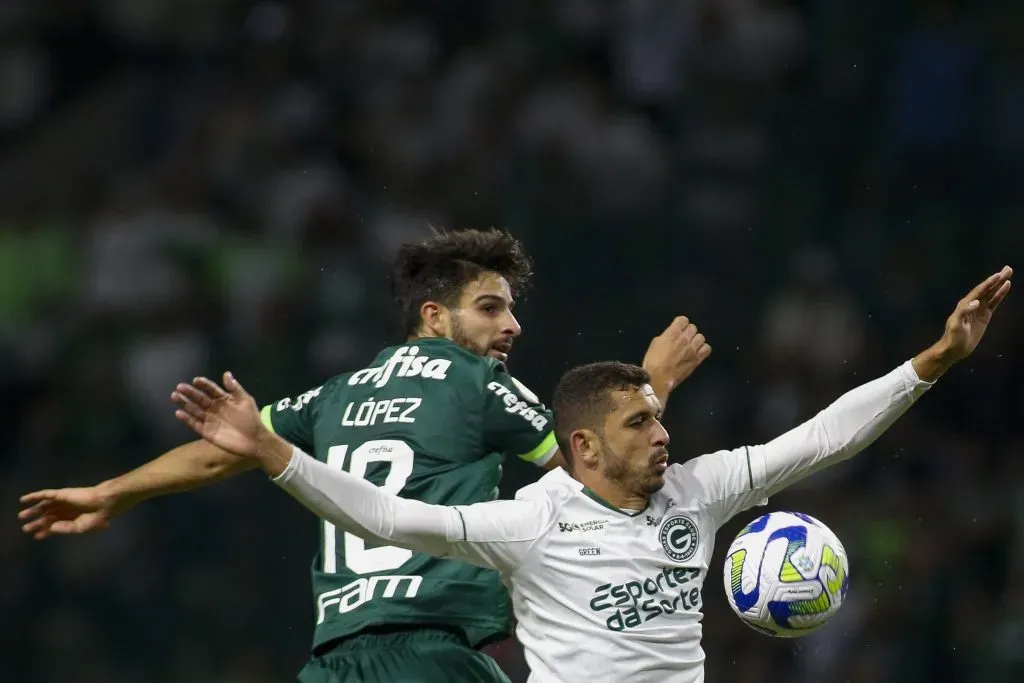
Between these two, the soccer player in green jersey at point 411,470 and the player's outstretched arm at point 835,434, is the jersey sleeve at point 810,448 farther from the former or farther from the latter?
the soccer player in green jersey at point 411,470

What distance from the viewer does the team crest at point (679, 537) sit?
4.57m

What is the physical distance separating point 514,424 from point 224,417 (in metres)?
1.19

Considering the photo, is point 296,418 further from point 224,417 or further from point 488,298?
point 224,417

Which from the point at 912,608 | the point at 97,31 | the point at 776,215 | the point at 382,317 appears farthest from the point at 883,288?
the point at 97,31

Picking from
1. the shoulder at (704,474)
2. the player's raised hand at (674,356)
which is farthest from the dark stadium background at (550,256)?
the shoulder at (704,474)

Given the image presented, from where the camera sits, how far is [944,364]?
4746 millimetres

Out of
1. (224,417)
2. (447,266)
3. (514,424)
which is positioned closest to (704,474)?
(514,424)

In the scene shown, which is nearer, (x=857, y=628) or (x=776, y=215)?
(x=857, y=628)

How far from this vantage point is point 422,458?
15.9 ft

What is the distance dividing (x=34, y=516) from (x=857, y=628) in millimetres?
4528

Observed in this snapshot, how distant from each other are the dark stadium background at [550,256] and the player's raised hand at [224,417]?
4.01 metres

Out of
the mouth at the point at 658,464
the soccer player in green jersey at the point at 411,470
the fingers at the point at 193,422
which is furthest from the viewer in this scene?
the soccer player in green jersey at the point at 411,470

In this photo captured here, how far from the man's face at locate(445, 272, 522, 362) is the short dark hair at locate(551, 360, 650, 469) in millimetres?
555

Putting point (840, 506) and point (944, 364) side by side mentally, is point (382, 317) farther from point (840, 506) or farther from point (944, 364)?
point (944, 364)
